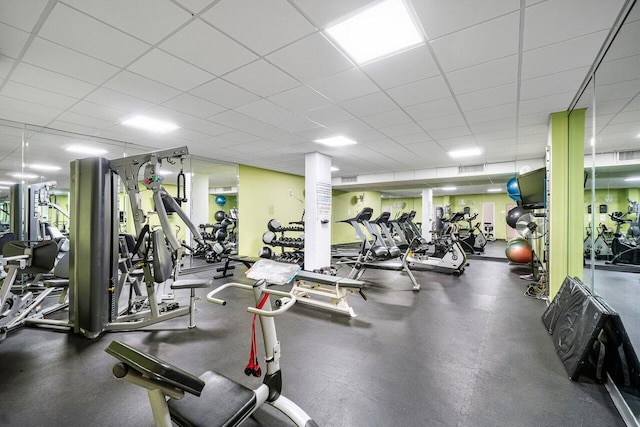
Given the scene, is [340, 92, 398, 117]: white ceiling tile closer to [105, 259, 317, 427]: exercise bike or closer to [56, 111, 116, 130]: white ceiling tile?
[105, 259, 317, 427]: exercise bike

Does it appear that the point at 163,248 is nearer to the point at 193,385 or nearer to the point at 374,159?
the point at 193,385

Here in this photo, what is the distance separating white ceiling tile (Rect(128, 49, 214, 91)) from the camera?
2416mm

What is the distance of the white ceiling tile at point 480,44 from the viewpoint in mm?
1987

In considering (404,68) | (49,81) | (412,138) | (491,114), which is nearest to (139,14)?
(49,81)

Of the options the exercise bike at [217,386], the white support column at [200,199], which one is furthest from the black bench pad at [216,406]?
the white support column at [200,199]

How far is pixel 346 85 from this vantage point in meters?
2.94

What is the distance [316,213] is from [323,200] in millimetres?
359

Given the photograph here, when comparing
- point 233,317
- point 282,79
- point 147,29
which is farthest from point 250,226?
point 147,29

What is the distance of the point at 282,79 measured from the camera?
9.23 ft

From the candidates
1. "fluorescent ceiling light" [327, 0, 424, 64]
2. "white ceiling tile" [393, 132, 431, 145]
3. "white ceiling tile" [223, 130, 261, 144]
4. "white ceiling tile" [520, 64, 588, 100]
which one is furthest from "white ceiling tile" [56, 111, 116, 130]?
"white ceiling tile" [520, 64, 588, 100]

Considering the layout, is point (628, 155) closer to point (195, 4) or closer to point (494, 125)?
point (494, 125)

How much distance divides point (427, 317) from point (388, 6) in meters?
3.25

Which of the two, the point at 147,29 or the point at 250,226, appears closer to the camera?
the point at 147,29

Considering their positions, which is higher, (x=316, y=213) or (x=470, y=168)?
(x=470, y=168)
